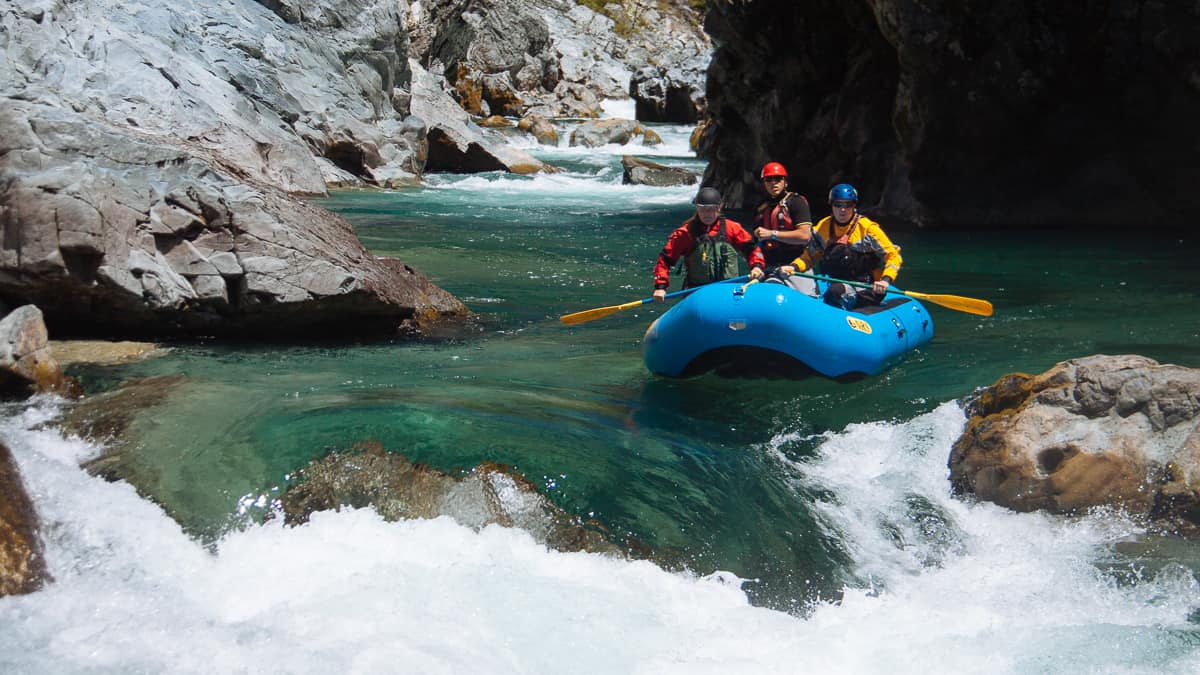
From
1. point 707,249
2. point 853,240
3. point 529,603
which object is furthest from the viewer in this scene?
point 853,240

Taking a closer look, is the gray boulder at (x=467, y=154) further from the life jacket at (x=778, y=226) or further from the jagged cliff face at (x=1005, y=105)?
the life jacket at (x=778, y=226)

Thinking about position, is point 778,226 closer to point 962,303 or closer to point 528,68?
point 962,303

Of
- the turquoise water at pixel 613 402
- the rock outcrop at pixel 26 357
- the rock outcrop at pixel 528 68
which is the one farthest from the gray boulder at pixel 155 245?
the rock outcrop at pixel 528 68

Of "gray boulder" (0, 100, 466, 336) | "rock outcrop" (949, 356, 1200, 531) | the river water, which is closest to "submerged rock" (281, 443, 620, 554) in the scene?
the river water

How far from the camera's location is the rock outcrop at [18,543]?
4.04m

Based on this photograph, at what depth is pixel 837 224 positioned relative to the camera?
7.30 meters

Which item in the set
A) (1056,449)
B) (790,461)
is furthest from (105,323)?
(1056,449)

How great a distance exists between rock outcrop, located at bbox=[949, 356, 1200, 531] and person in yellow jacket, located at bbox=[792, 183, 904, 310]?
2.14m

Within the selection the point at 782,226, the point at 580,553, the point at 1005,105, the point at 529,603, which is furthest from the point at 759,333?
the point at 1005,105

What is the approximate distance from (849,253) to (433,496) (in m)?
3.90

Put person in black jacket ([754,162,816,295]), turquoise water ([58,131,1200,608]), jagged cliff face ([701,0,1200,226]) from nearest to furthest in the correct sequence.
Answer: turquoise water ([58,131,1200,608]), person in black jacket ([754,162,816,295]), jagged cliff face ([701,0,1200,226])

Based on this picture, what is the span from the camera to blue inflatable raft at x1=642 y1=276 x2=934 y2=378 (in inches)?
242

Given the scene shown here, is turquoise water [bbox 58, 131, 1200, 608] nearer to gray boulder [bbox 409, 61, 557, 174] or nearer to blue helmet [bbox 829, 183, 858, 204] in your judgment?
blue helmet [bbox 829, 183, 858, 204]

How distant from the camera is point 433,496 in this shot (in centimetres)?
469
